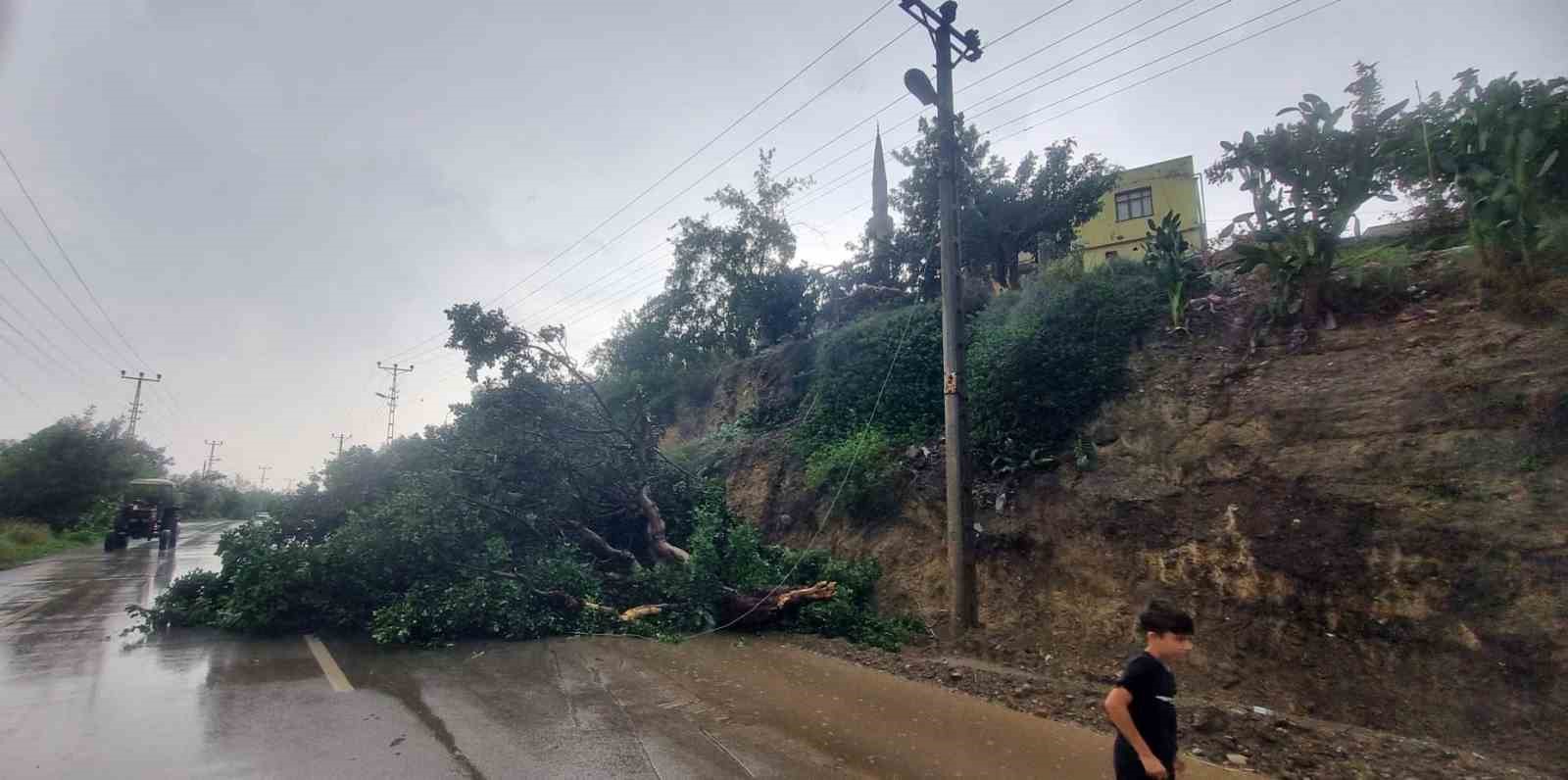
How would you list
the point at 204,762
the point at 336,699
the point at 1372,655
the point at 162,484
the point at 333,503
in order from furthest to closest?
→ 1. the point at 162,484
2. the point at 333,503
3. the point at 336,699
4. the point at 1372,655
5. the point at 204,762

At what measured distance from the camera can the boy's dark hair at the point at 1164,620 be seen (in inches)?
119

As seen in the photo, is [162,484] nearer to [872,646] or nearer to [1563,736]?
[872,646]

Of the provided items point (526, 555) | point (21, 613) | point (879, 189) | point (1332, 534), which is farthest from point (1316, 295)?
point (879, 189)

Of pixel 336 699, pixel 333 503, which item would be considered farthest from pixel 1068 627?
pixel 333 503

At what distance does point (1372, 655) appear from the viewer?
5.74m

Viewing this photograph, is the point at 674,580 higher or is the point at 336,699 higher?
the point at 674,580

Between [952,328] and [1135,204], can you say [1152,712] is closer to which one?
[952,328]

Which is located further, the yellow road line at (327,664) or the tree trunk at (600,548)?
the tree trunk at (600,548)

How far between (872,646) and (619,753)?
158 inches

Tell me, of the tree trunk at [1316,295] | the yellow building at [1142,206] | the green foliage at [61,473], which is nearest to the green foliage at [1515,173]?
the tree trunk at [1316,295]

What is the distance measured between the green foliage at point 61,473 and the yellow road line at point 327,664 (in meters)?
30.2

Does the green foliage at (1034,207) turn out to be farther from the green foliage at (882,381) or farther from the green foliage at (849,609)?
the green foliage at (849,609)

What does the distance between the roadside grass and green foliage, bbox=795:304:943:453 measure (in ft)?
67.9

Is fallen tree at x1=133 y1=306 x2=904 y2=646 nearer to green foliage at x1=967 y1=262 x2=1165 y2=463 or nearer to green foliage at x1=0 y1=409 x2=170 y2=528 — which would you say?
green foliage at x1=967 y1=262 x2=1165 y2=463
